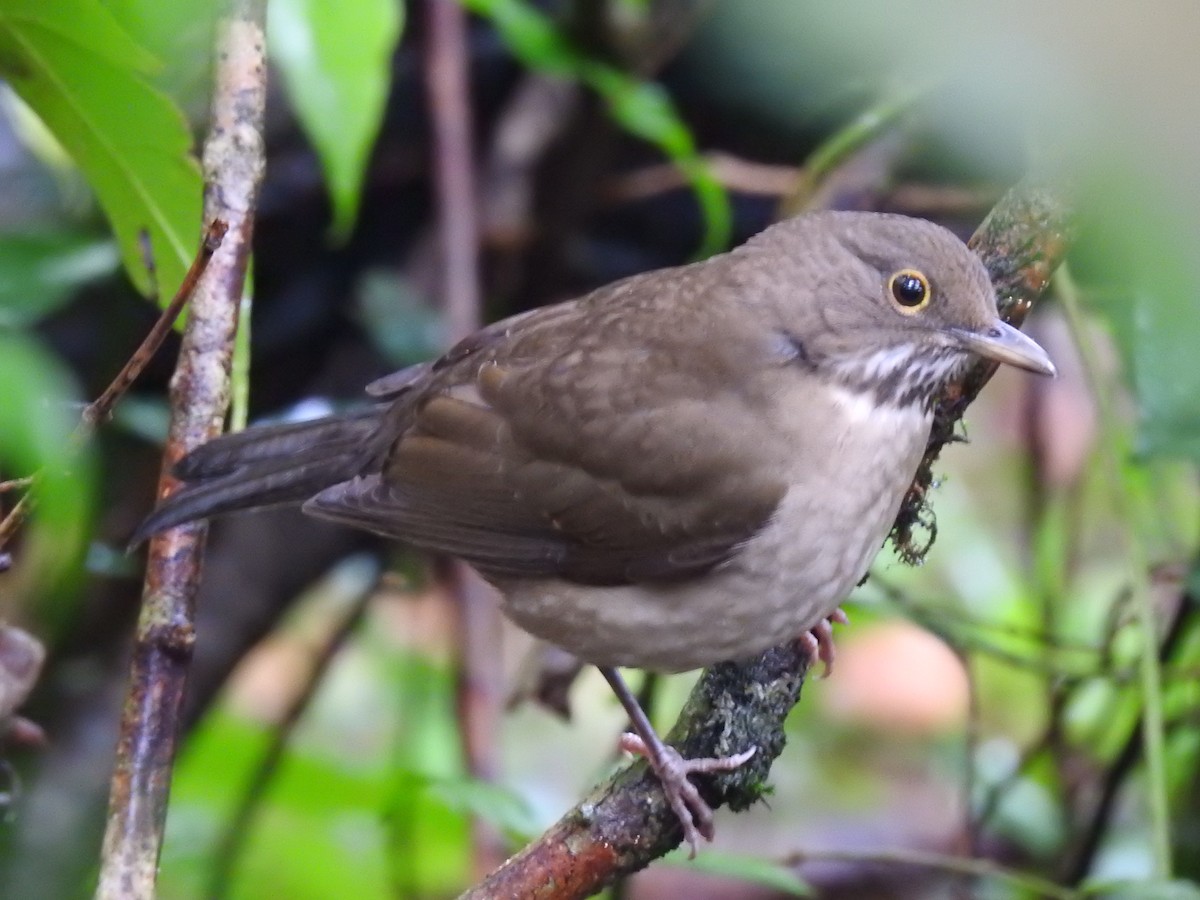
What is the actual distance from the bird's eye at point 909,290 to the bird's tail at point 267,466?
120 cm

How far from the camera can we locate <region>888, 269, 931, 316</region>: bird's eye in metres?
2.82

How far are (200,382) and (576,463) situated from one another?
33.8 inches

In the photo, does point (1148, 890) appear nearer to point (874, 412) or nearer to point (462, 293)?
point (874, 412)

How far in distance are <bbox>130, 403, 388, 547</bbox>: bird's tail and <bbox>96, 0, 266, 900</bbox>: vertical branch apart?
1.8 inches

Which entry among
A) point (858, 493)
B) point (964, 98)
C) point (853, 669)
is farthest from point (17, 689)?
point (853, 669)

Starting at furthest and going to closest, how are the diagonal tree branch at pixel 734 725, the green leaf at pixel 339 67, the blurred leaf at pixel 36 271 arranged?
the blurred leaf at pixel 36 271 < the green leaf at pixel 339 67 < the diagonal tree branch at pixel 734 725

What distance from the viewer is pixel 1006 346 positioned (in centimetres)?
270

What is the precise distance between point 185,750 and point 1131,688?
9.41 ft

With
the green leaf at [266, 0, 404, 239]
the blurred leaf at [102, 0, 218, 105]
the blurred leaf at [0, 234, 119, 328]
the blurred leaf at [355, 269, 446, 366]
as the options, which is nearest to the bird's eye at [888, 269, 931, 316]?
the green leaf at [266, 0, 404, 239]

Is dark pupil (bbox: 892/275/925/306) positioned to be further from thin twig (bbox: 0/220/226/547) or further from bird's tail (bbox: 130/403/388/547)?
thin twig (bbox: 0/220/226/547)

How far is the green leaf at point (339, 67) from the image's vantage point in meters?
2.87


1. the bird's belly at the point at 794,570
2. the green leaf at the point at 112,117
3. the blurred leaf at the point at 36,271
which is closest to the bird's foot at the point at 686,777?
the bird's belly at the point at 794,570

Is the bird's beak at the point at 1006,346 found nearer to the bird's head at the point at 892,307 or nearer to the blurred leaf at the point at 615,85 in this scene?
the bird's head at the point at 892,307

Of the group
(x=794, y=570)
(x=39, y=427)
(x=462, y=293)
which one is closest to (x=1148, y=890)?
(x=794, y=570)
